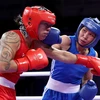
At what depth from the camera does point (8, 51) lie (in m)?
1.46

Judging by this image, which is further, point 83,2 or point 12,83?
point 83,2

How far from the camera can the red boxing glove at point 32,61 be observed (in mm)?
1463

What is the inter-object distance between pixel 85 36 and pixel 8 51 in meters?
0.53

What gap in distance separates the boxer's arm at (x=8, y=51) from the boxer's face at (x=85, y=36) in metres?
0.44

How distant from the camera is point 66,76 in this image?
187 cm

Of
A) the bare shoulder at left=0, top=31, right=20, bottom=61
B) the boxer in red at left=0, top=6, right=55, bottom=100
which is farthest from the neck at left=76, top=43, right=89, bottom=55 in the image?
the bare shoulder at left=0, top=31, right=20, bottom=61

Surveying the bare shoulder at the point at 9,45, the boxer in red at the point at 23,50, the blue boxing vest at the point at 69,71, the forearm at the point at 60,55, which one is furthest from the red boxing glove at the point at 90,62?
the bare shoulder at the point at 9,45

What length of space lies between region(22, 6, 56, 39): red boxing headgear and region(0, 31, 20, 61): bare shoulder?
8 cm

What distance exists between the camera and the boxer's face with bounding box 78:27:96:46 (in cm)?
177

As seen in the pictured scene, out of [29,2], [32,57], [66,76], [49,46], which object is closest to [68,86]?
[66,76]

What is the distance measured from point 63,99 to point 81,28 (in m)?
0.47

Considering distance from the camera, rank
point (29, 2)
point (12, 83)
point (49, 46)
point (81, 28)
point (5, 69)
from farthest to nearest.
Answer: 1. point (29, 2)
2. point (81, 28)
3. point (49, 46)
4. point (12, 83)
5. point (5, 69)

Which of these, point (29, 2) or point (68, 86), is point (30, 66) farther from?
point (29, 2)

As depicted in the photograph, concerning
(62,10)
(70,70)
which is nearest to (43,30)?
(70,70)
